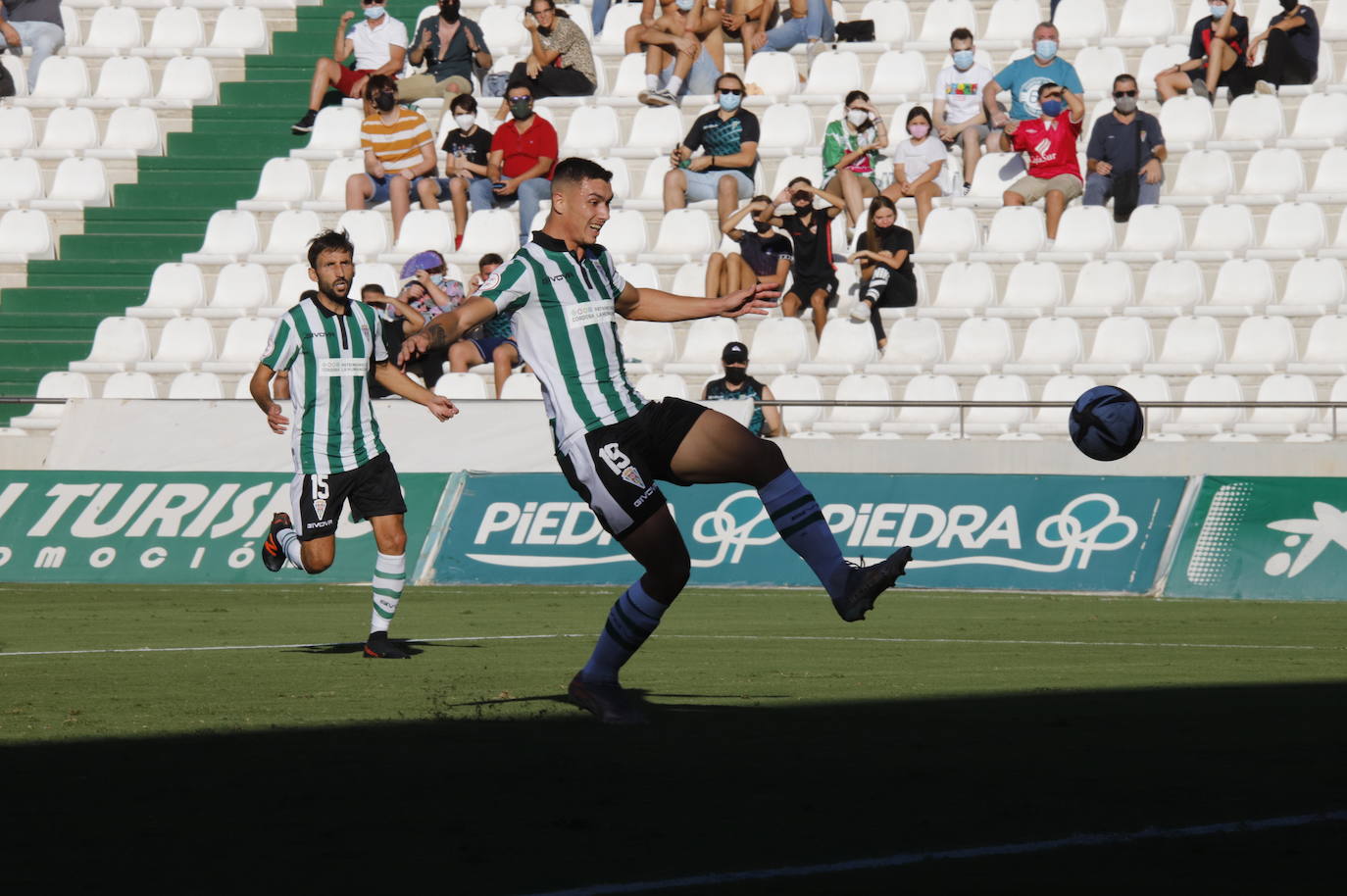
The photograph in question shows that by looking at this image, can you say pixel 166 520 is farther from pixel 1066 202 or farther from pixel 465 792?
pixel 465 792

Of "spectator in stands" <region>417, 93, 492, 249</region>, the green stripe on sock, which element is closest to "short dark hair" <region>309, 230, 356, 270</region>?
the green stripe on sock

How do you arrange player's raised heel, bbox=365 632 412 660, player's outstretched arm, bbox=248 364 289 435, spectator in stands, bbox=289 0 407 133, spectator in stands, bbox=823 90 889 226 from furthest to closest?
spectator in stands, bbox=289 0 407 133 < spectator in stands, bbox=823 90 889 226 < player's outstretched arm, bbox=248 364 289 435 < player's raised heel, bbox=365 632 412 660

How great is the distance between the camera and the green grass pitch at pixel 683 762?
4.97 metres

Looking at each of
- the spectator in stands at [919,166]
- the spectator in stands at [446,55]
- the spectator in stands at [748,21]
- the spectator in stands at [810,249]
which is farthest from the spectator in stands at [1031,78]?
the spectator in stands at [446,55]

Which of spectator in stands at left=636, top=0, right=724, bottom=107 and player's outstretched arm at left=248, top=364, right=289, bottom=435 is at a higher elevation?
spectator in stands at left=636, top=0, right=724, bottom=107

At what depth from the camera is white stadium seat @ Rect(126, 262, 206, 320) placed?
24438mm

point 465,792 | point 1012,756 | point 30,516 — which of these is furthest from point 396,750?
point 30,516

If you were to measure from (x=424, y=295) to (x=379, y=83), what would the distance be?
3.91 m

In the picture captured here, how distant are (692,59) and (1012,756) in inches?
749

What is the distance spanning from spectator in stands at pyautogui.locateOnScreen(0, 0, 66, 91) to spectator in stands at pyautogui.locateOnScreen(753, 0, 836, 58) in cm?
1034

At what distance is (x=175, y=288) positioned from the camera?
24484mm

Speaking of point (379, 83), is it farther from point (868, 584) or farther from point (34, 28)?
point (868, 584)

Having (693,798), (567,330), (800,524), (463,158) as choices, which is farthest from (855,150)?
(693,798)

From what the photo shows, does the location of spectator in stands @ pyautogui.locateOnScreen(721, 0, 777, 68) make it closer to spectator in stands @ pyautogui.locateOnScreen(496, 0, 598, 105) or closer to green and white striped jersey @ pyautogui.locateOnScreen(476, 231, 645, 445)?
spectator in stands @ pyautogui.locateOnScreen(496, 0, 598, 105)
